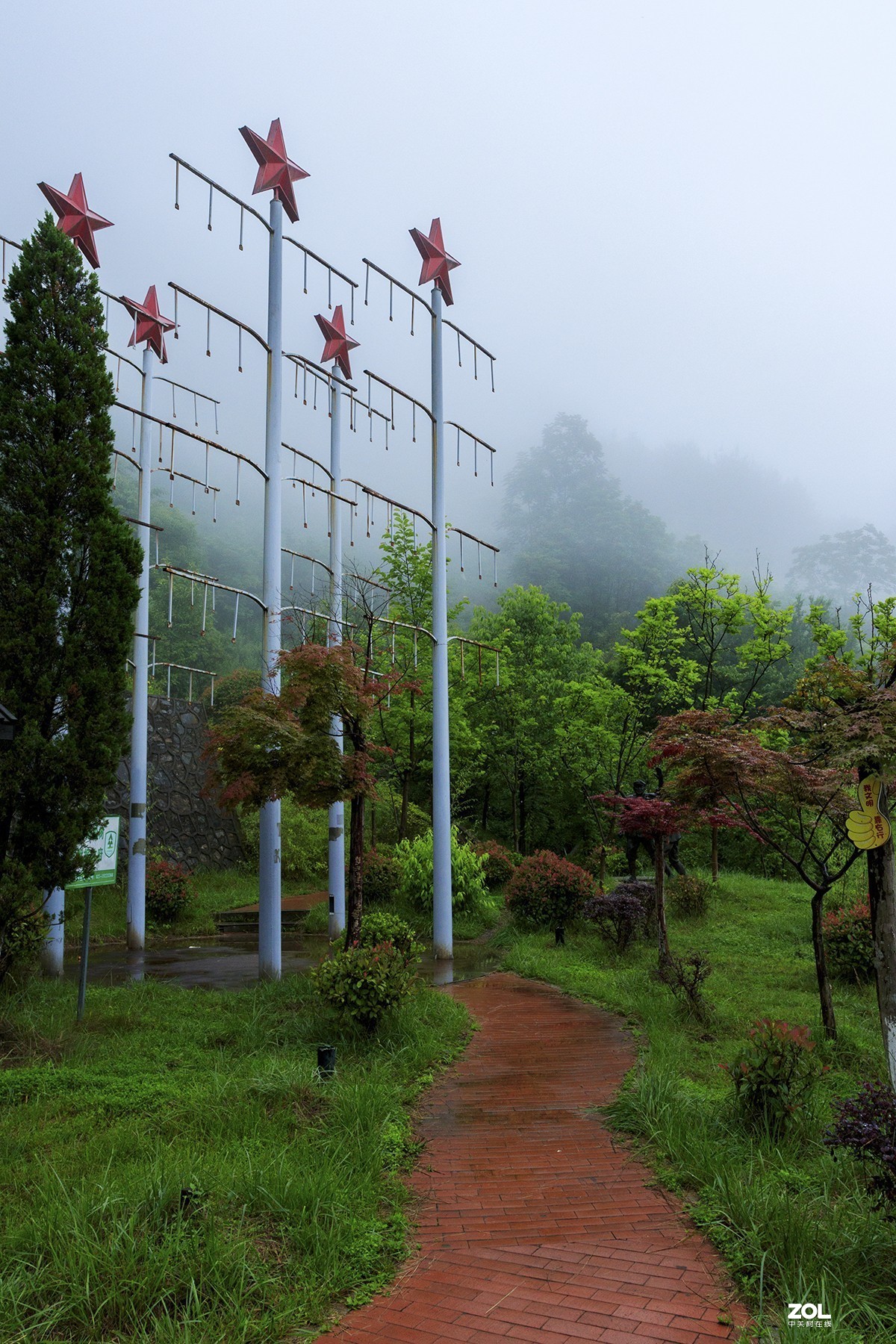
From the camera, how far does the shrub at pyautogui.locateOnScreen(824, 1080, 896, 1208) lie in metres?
4.03

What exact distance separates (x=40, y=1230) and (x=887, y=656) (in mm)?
6376

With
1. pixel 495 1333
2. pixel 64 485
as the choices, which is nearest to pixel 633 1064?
pixel 495 1333

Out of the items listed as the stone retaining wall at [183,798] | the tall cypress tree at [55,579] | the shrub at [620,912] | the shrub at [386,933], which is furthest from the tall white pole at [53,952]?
the stone retaining wall at [183,798]

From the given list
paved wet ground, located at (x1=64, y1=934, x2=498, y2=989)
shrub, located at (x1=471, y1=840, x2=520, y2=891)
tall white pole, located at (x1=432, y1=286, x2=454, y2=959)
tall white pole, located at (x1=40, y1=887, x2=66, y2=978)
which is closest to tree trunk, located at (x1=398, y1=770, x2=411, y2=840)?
shrub, located at (x1=471, y1=840, x2=520, y2=891)

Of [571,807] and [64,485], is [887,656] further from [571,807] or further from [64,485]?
[571,807]

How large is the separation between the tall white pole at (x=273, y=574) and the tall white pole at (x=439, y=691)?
219 cm

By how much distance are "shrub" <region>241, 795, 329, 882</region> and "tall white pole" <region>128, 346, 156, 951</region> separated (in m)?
7.10

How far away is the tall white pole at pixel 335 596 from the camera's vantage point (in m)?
13.6

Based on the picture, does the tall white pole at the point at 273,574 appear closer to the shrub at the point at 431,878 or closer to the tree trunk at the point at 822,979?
the shrub at the point at 431,878

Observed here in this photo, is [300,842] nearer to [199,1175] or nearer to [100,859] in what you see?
[100,859]

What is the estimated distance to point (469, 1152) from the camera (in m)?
5.57

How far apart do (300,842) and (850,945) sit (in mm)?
12973

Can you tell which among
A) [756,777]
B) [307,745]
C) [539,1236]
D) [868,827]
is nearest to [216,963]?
[307,745]

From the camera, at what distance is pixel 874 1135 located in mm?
4129
